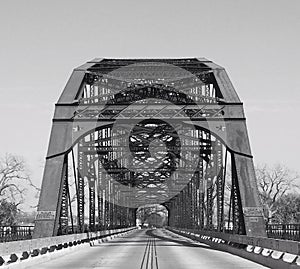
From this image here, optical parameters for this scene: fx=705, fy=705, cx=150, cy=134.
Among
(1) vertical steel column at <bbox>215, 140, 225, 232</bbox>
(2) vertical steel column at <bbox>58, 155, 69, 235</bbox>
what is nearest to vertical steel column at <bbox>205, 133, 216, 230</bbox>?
(1) vertical steel column at <bbox>215, 140, 225, 232</bbox>

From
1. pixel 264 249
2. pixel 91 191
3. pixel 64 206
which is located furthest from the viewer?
pixel 91 191

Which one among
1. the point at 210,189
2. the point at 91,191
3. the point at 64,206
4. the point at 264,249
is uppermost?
the point at 210,189

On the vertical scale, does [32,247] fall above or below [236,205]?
below

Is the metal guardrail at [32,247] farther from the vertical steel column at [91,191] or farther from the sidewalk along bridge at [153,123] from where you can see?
the vertical steel column at [91,191]

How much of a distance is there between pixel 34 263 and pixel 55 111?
47.0 ft

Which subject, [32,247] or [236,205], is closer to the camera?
[32,247]

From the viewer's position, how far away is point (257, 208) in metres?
34.8

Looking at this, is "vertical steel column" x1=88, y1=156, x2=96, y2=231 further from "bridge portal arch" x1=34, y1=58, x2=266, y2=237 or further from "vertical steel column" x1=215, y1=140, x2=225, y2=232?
"vertical steel column" x1=215, y1=140, x2=225, y2=232

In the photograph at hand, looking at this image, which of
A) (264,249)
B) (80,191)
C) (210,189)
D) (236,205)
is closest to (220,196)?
(236,205)

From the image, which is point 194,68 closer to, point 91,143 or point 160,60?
point 160,60

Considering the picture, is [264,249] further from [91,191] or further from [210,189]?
[91,191]

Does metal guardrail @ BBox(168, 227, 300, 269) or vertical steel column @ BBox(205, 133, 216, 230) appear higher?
vertical steel column @ BBox(205, 133, 216, 230)

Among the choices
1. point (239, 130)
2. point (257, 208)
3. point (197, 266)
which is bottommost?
point (197, 266)

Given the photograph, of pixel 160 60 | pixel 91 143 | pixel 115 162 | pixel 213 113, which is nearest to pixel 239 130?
pixel 213 113
